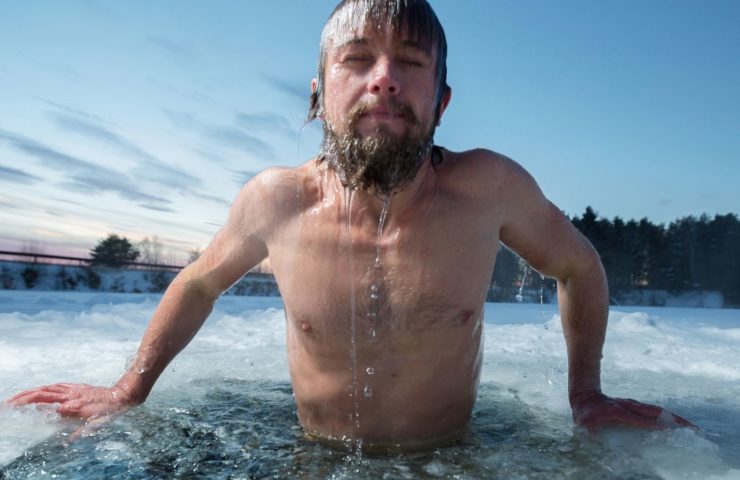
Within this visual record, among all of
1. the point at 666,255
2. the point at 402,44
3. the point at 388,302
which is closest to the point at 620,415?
the point at 388,302

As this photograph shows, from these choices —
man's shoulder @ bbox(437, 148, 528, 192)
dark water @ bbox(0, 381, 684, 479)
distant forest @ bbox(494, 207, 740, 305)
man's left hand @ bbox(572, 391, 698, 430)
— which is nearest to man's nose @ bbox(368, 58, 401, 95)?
man's shoulder @ bbox(437, 148, 528, 192)

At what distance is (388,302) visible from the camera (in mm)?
1601

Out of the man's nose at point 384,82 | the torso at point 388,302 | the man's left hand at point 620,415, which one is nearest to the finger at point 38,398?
the torso at point 388,302

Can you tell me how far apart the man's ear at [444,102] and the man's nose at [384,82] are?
0.31 metres

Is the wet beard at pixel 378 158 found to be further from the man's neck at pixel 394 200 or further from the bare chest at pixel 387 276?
the bare chest at pixel 387 276

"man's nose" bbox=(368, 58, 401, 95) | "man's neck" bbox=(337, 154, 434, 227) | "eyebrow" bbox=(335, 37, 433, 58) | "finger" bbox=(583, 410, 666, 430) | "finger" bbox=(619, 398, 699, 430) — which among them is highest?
"eyebrow" bbox=(335, 37, 433, 58)

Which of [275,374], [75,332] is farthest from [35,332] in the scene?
[275,374]

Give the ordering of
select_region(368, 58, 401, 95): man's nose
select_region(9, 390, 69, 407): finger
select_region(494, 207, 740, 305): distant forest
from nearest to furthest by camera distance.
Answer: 1. select_region(368, 58, 401, 95): man's nose
2. select_region(9, 390, 69, 407): finger
3. select_region(494, 207, 740, 305): distant forest

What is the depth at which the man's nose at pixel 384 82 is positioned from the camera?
4.72 feet

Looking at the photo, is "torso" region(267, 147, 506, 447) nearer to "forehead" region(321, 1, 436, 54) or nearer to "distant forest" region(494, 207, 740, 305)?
"forehead" region(321, 1, 436, 54)

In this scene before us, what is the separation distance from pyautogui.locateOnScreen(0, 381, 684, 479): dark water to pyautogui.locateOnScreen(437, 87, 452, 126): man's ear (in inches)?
41.9

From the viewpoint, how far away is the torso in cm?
161

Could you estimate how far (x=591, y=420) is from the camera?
5.60 ft

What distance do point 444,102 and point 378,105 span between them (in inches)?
16.4
